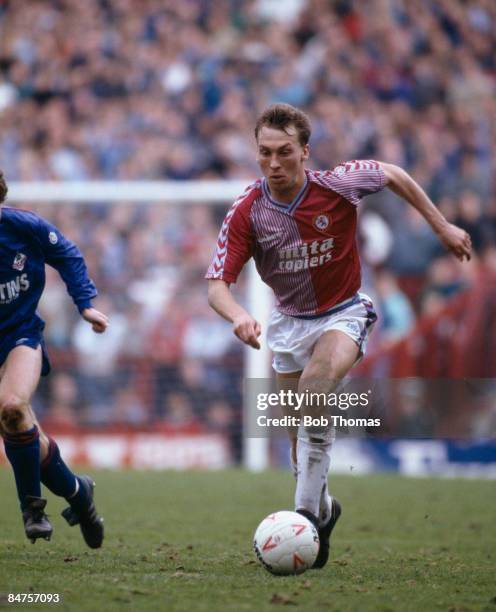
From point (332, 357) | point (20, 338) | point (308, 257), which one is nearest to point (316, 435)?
point (332, 357)

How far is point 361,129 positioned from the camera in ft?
55.0

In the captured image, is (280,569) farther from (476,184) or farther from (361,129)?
(361,129)

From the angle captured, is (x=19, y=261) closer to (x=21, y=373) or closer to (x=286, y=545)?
(x=21, y=373)

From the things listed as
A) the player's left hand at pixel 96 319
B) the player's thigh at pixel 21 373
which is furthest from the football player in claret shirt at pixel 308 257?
the player's thigh at pixel 21 373

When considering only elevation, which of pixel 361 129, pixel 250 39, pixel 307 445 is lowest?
pixel 307 445

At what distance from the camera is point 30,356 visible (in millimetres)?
6586

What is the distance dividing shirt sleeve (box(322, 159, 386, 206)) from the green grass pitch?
2155 mm

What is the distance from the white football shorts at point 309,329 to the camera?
6617mm

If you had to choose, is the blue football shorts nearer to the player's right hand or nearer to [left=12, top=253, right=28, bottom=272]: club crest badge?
[left=12, top=253, right=28, bottom=272]: club crest badge

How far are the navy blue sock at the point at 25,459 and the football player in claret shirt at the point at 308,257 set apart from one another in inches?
50.8

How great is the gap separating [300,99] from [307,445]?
39.4 ft

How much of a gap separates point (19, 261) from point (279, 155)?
1.65 metres

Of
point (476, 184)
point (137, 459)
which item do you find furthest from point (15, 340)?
point (476, 184)

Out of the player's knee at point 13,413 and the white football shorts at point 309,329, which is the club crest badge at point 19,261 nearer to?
the player's knee at point 13,413
